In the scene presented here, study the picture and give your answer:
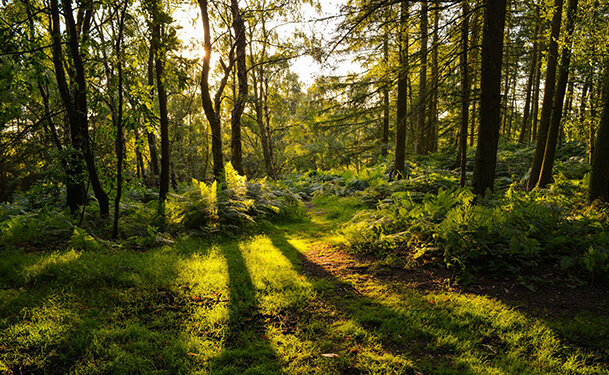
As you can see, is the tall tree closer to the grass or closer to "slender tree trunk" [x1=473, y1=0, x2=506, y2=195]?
the grass

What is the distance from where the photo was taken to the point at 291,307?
347 cm

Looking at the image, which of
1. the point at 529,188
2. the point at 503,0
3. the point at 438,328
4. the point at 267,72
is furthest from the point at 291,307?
the point at 267,72

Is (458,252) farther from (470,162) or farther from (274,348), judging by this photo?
(470,162)

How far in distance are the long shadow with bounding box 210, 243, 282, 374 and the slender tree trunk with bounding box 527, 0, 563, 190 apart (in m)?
9.13

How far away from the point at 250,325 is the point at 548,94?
1012cm

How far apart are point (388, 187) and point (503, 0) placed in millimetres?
5130

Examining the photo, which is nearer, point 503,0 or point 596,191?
point 503,0

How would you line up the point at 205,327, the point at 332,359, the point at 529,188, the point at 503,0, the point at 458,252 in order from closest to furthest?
the point at 332,359 < the point at 205,327 < the point at 458,252 < the point at 503,0 < the point at 529,188

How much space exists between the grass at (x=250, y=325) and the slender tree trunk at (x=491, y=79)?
3.62 m

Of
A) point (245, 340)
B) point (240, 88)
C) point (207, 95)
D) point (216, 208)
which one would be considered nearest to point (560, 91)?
point (240, 88)

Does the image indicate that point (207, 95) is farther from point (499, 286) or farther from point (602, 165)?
point (602, 165)

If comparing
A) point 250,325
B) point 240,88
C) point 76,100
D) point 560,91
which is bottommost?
point 250,325

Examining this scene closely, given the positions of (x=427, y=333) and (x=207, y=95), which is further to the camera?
(x=207, y=95)

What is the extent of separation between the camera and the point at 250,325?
3078mm
